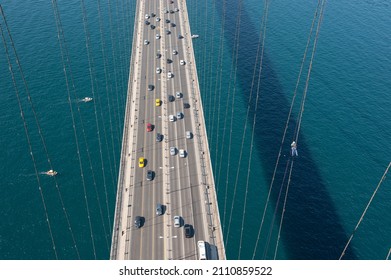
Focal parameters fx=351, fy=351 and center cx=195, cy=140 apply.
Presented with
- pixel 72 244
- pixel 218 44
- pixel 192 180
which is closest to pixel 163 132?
pixel 192 180

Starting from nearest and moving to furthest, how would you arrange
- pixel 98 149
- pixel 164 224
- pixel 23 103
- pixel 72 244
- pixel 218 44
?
1. pixel 164 224
2. pixel 72 244
3. pixel 98 149
4. pixel 23 103
5. pixel 218 44

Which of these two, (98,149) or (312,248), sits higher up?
(98,149)

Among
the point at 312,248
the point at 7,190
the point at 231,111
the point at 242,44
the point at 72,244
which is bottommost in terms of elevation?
the point at 312,248

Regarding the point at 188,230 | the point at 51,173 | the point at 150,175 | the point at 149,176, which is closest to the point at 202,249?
the point at 188,230

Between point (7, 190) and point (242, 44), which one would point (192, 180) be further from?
point (242, 44)

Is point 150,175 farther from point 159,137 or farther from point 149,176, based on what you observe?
point 159,137

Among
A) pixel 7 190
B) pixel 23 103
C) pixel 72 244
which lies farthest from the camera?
pixel 23 103

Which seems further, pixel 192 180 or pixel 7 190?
pixel 7 190
